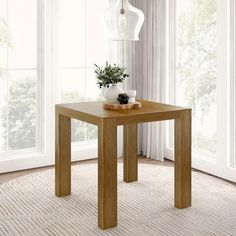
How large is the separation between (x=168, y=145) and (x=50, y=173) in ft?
4.69

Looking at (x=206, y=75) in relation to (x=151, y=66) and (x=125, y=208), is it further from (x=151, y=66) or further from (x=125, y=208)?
(x=125, y=208)

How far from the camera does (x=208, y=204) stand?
323 cm

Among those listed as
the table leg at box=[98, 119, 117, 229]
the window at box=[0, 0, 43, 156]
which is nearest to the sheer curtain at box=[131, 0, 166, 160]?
the window at box=[0, 0, 43, 156]

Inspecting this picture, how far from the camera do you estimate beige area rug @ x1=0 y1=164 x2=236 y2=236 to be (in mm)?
2750

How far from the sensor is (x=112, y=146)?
2.76 metres

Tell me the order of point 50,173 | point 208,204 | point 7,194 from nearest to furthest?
point 208,204 < point 7,194 < point 50,173

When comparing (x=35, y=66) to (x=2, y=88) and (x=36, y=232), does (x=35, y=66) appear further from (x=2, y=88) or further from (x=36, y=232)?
(x=36, y=232)

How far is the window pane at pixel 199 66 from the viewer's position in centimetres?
414

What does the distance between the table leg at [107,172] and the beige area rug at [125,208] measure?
10 cm

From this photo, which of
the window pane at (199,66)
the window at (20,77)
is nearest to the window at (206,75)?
the window pane at (199,66)

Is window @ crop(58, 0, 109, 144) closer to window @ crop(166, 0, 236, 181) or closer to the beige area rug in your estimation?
window @ crop(166, 0, 236, 181)

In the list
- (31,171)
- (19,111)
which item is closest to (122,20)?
(19,111)

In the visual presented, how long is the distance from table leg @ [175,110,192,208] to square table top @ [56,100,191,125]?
83 mm

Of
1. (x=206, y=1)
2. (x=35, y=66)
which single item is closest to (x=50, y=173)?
(x=35, y=66)
